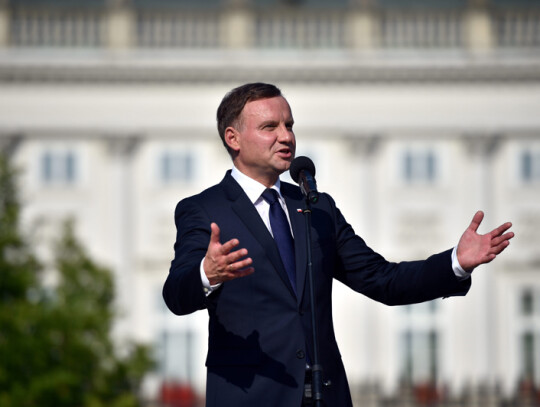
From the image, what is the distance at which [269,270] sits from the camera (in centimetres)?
423

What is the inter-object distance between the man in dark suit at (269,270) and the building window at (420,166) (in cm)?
2634

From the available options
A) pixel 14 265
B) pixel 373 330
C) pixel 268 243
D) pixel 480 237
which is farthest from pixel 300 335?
pixel 373 330

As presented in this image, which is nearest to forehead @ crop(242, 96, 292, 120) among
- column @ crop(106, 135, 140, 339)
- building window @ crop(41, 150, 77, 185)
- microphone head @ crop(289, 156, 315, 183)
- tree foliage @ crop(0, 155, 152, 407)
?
microphone head @ crop(289, 156, 315, 183)

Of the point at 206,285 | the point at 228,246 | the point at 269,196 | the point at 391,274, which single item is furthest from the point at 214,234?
the point at 391,274

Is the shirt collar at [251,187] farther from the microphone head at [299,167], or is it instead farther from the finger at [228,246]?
the finger at [228,246]

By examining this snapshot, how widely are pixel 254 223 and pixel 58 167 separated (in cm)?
2663

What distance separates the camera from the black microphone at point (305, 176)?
13.9 ft

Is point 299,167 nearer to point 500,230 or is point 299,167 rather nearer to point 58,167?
point 500,230

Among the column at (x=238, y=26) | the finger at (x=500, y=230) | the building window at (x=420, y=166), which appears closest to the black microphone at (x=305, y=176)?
the finger at (x=500, y=230)

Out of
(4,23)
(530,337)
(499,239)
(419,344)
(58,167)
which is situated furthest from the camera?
(4,23)

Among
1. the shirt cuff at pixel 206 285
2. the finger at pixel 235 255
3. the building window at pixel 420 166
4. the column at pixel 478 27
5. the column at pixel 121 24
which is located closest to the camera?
the finger at pixel 235 255

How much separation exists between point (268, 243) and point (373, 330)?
26.3 meters

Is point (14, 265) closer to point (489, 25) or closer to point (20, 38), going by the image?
point (20, 38)

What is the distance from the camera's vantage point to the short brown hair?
172 inches
